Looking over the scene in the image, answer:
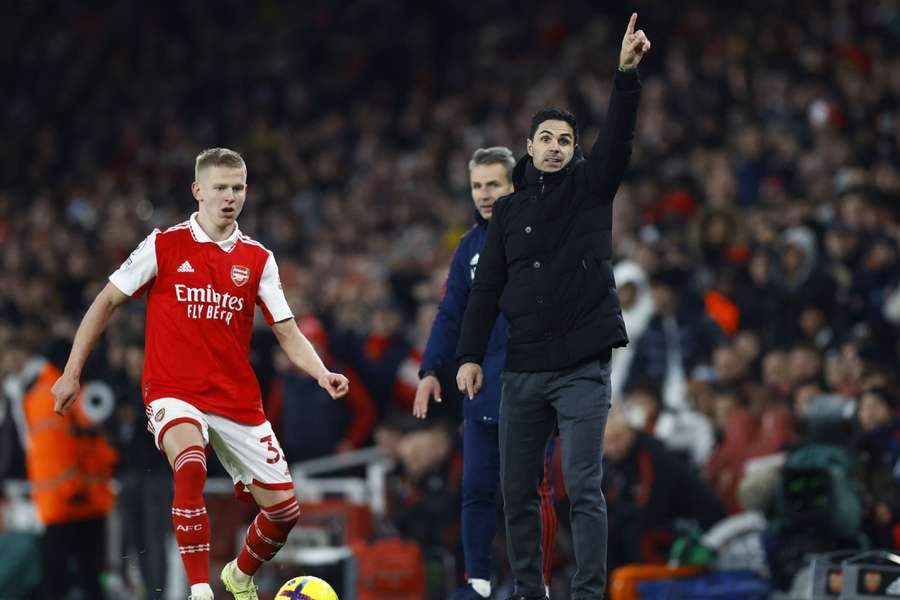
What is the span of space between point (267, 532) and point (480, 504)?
1113mm

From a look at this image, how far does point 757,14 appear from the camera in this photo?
18.6m

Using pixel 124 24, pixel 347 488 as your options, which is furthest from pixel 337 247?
pixel 124 24

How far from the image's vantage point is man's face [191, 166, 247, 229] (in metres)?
7.67

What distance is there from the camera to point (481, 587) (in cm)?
820

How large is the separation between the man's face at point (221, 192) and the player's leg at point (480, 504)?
1.66m

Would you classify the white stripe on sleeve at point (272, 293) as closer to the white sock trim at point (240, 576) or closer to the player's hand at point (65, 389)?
the player's hand at point (65, 389)

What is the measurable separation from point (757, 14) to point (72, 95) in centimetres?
1139

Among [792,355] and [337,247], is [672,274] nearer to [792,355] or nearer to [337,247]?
[792,355]

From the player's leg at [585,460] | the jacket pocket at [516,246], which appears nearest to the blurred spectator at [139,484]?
the jacket pocket at [516,246]

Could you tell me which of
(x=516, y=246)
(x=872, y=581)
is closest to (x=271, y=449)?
(x=516, y=246)

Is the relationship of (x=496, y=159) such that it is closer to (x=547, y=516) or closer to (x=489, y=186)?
(x=489, y=186)

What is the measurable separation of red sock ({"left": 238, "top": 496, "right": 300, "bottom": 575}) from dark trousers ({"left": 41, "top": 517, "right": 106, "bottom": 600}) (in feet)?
17.3

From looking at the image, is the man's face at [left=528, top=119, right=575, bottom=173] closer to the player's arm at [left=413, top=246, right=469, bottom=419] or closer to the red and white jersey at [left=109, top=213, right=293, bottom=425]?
the player's arm at [left=413, top=246, right=469, bottom=419]

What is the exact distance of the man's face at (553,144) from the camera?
7.38 m
